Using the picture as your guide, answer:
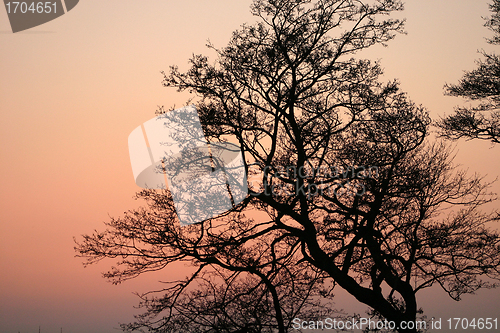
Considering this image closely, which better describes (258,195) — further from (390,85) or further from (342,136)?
(390,85)

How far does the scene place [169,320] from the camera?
382 inches

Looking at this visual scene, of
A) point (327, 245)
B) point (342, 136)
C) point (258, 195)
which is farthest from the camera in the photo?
point (327, 245)

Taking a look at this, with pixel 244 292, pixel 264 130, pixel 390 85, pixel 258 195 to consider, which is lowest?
pixel 244 292

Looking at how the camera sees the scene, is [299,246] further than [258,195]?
Yes

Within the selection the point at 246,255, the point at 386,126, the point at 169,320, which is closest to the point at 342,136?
the point at 386,126

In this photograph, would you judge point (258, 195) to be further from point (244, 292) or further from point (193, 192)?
point (244, 292)

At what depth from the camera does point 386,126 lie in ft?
34.3

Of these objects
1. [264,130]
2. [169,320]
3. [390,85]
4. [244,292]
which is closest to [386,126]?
[390,85]

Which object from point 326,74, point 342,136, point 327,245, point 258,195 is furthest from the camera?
point 327,245

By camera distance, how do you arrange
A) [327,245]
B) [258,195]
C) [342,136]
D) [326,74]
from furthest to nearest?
[327,245], [342,136], [326,74], [258,195]

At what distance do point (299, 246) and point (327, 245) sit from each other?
1604 mm

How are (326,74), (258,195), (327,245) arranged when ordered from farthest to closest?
(327,245) → (326,74) → (258,195)

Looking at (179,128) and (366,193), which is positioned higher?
(179,128)

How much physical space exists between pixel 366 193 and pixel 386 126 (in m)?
1.84
